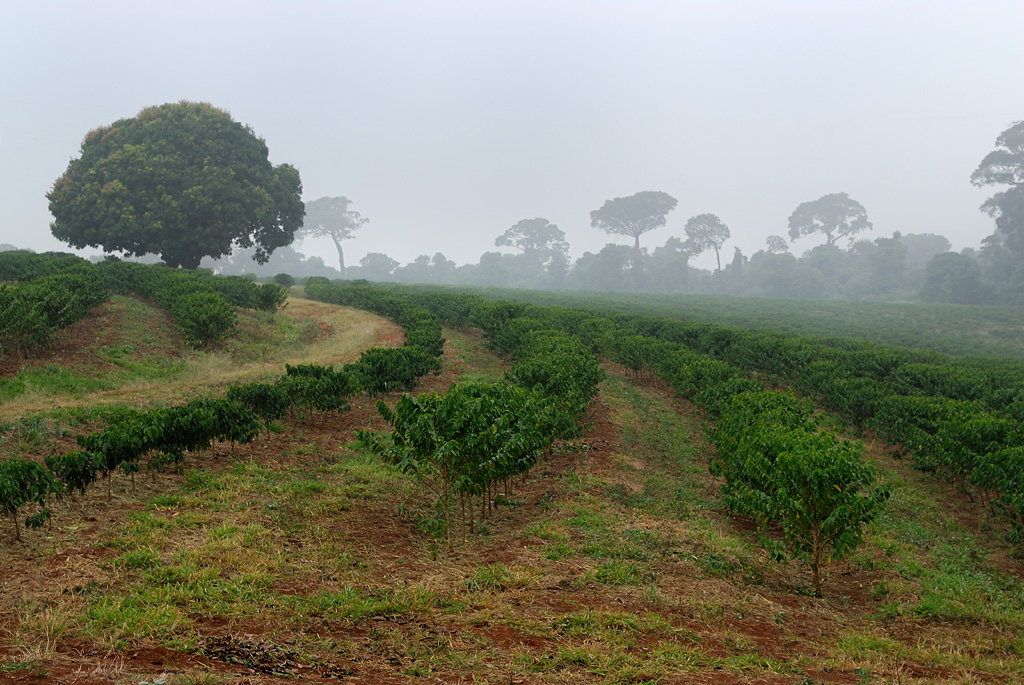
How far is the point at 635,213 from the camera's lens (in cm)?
11288

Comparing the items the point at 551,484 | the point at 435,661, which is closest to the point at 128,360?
the point at 551,484

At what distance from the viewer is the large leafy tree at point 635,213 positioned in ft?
365

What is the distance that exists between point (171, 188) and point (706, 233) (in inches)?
3812

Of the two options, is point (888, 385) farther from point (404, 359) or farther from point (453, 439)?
point (453, 439)

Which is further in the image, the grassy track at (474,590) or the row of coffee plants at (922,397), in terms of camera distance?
the row of coffee plants at (922,397)

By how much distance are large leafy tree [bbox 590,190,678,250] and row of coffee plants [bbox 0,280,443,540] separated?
101 meters

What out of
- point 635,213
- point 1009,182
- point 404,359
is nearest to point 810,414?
point 404,359

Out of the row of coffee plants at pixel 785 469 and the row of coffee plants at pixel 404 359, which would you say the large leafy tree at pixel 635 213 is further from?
the row of coffee plants at pixel 785 469

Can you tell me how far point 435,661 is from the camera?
523 cm

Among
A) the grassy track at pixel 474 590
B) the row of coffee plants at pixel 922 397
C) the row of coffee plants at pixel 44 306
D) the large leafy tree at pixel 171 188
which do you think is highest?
the large leafy tree at pixel 171 188

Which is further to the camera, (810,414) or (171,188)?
(171,188)

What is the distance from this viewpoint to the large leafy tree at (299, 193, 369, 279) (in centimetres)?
12775

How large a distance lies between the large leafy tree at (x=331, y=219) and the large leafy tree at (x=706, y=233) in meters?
70.1

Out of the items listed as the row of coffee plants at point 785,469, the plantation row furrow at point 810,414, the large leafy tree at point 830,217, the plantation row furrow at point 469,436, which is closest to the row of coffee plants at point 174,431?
the plantation row furrow at point 469,436
